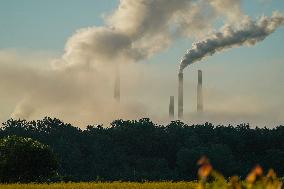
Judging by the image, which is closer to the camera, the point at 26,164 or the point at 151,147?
the point at 26,164

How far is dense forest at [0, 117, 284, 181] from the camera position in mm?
112000

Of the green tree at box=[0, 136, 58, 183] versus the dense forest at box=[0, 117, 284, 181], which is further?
the dense forest at box=[0, 117, 284, 181]

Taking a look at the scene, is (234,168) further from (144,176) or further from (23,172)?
(23,172)

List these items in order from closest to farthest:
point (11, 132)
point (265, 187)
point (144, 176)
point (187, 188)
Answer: point (265, 187), point (187, 188), point (144, 176), point (11, 132)

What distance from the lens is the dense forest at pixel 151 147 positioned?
4409 inches

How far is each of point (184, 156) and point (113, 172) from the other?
13.3 m

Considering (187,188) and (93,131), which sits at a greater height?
(93,131)

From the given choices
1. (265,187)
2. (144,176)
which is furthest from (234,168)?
(265,187)

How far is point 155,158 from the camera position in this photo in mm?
119000

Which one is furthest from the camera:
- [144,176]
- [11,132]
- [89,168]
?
[11,132]

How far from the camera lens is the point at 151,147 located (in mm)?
125188

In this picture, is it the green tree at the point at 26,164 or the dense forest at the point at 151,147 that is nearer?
the green tree at the point at 26,164

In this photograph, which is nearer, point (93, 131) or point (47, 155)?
point (47, 155)

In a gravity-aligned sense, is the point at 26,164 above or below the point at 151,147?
below
